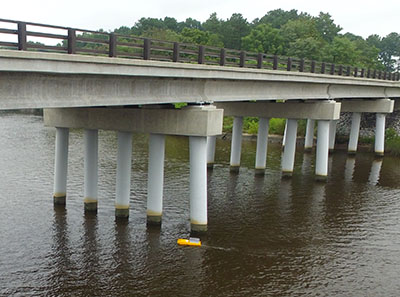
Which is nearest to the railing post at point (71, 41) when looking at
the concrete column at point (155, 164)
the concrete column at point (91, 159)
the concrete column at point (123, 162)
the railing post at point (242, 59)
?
the concrete column at point (155, 164)

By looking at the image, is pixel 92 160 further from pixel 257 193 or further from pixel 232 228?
pixel 257 193

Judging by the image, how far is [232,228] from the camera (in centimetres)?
2558

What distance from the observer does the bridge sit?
1641 centimetres

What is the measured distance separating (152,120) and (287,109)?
16.6 m

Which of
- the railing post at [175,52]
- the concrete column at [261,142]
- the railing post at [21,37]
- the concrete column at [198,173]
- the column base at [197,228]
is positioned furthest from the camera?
the concrete column at [261,142]

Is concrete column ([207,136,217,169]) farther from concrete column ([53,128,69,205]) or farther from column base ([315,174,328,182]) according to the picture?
concrete column ([53,128,69,205])

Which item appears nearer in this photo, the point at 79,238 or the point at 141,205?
the point at 79,238

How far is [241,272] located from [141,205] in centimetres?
1015

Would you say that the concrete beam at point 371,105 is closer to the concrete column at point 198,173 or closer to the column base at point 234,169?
the column base at point 234,169

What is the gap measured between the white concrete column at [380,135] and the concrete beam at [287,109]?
16.9m

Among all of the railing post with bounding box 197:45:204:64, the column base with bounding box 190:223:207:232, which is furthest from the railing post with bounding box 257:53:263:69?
the column base with bounding box 190:223:207:232

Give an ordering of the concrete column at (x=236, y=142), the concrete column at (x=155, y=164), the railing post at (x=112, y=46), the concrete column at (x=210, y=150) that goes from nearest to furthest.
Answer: the railing post at (x=112, y=46) → the concrete column at (x=155, y=164) → the concrete column at (x=236, y=142) → the concrete column at (x=210, y=150)

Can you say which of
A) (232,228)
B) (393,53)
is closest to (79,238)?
(232,228)

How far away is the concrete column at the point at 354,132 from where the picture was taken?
179 feet
